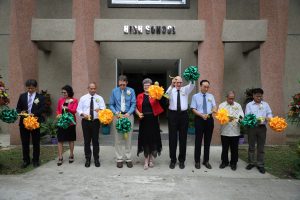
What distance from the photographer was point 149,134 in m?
7.05

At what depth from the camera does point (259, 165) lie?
6930mm

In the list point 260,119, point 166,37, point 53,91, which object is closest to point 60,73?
point 53,91

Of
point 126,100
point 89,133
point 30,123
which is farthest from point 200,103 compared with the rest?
point 30,123

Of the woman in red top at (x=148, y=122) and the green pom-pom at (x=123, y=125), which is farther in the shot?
the woman in red top at (x=148, y=122)

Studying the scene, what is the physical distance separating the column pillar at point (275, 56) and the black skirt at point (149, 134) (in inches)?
197

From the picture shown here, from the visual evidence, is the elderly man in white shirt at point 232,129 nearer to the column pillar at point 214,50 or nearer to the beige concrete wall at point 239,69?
the column pillar at point 214,50

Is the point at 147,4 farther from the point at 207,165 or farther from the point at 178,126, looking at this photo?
the point at 207,165

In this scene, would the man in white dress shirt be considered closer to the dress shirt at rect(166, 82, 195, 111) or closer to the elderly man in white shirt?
the dress shirt at rect(166, 82, 195, 111)

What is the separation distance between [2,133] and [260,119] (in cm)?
1107

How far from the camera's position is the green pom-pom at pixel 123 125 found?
21.9 ft

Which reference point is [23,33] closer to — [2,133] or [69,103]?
[69,103]

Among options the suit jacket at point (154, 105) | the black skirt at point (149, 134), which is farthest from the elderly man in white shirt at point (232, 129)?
the black skirt at point (149, 134)

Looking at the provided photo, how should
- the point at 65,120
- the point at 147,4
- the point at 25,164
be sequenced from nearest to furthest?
1. the point at 65,120
2. the point at 25,164
3. the point at 147,4

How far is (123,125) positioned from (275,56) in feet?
20.1
